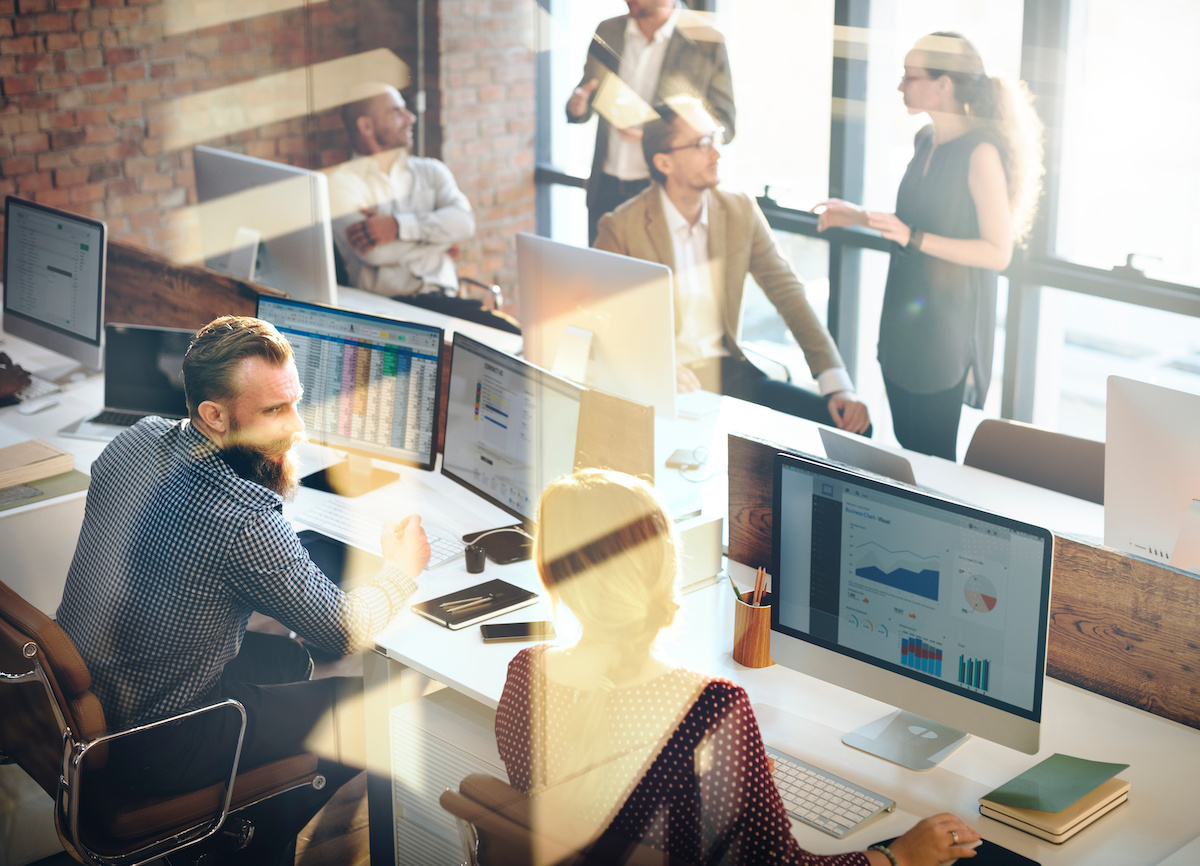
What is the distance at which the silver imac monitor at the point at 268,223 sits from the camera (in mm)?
3439

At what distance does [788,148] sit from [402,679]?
3.29 metres

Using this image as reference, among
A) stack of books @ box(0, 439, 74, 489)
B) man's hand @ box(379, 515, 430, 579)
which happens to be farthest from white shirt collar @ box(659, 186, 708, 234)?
stack of books @ box(0, 439, 74, 489)

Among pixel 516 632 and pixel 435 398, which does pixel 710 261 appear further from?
pixel 516 632

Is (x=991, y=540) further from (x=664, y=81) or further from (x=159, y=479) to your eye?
(x=664, y=81)

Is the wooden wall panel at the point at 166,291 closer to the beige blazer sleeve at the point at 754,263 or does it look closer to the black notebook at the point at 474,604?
the black notebook at the point at 474,604

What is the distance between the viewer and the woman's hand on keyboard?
151 centimetres

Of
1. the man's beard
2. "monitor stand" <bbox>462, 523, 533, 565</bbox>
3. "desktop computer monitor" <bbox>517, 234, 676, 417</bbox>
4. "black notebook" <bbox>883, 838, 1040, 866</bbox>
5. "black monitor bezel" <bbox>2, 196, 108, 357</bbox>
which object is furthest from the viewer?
"black monitor bezel" <bbox>2, 196, 108, 357</bbox>

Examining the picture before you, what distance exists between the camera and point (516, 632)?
2178 mm

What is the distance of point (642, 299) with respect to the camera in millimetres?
2734

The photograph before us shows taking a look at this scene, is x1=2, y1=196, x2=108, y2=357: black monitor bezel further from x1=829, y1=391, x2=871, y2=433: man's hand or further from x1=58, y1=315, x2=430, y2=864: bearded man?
x1=829, y1=391, x2=871, y2=433: man's hand

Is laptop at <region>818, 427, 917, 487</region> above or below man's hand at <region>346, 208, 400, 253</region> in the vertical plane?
below

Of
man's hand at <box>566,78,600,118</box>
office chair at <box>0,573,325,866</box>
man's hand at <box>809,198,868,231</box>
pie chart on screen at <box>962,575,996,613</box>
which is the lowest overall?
office chair at <box>0,573,325,866</box>

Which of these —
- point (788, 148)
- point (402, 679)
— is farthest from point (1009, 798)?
point (788, 148)

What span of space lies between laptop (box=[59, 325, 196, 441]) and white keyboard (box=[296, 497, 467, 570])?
690 millimetres
